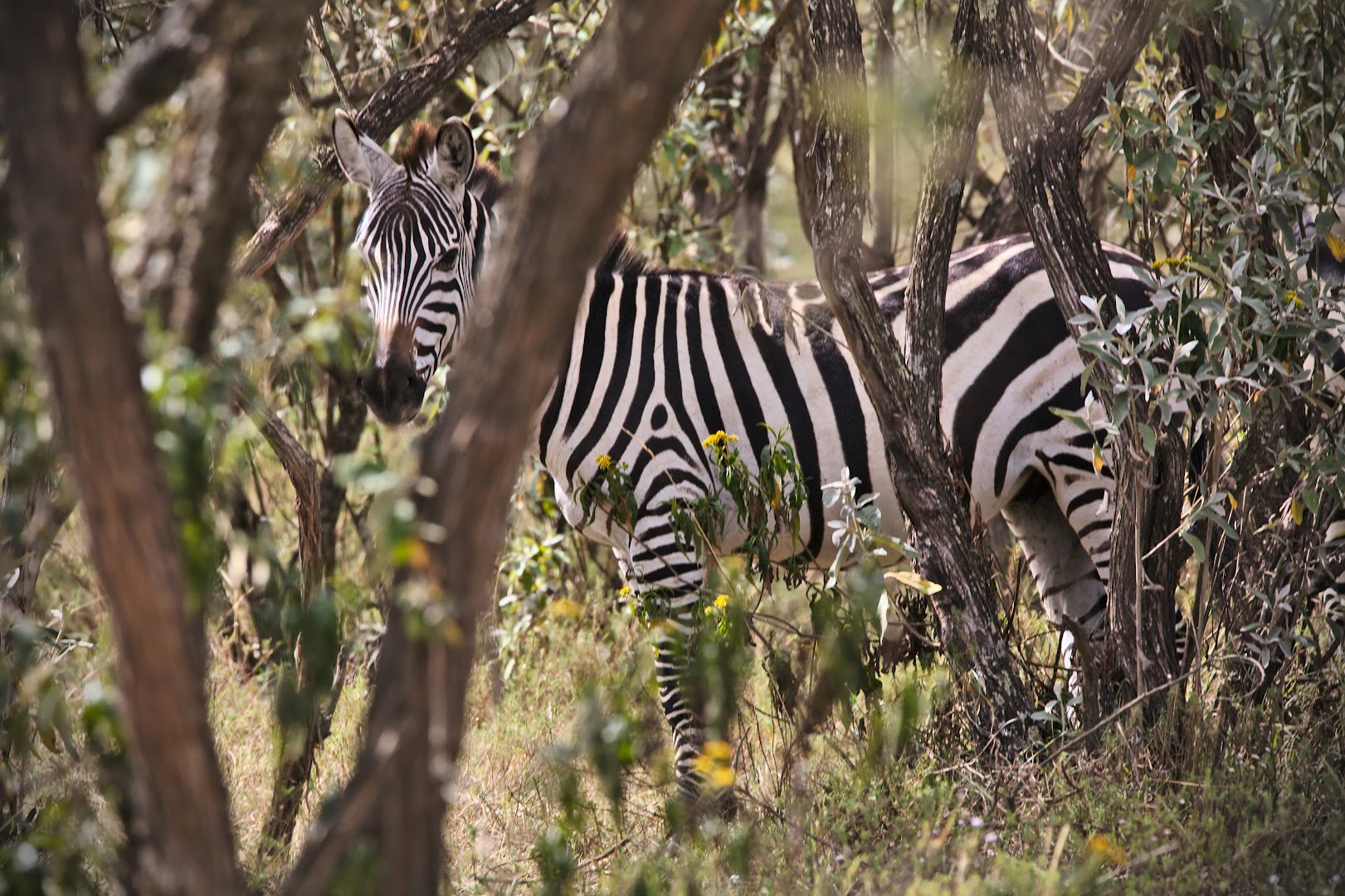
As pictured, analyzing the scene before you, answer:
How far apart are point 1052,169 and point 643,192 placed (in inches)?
153

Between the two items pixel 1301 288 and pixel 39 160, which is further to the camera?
pixel 1301 288

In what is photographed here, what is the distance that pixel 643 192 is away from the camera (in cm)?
727

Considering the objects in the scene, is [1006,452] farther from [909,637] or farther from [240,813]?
[240,813]

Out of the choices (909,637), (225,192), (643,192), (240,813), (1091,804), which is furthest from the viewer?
(643,192)

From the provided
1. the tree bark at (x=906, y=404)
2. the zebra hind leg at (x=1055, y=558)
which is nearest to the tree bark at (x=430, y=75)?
the tree bark at (x=906, y=404)

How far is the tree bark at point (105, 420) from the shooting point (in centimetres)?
179

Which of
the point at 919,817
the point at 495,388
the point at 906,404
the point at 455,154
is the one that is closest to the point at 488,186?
the point at 455,154

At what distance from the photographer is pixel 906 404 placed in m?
3.77

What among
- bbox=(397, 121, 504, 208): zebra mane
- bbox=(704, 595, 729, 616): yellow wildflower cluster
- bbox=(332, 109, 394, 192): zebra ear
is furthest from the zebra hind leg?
bbox=(332, 109, 394, 192): zebra ear

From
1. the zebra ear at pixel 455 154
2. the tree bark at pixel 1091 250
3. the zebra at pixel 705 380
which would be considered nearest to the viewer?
the tree bark at pixel 1091 250

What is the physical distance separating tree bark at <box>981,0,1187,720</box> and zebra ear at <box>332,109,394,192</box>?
2170mm

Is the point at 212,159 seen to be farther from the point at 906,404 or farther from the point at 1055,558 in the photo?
the point at 1055,558

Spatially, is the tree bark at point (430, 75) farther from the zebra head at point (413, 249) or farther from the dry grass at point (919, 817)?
the dry grass at point (919, 817)

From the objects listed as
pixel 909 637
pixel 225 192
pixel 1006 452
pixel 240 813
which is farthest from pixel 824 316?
pixel 225 192
